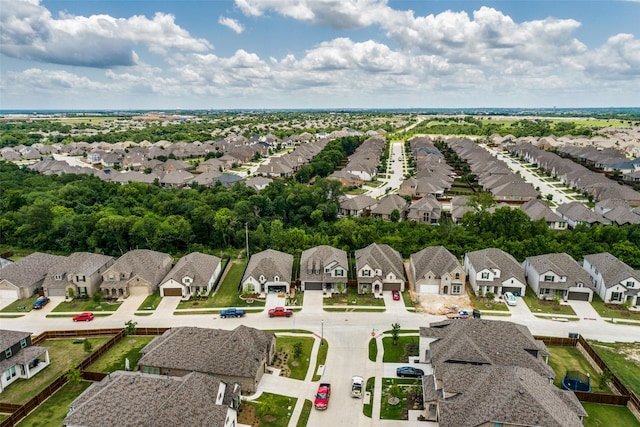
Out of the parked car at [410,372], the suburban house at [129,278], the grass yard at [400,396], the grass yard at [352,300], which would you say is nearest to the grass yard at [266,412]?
the grass yard at [400,396]

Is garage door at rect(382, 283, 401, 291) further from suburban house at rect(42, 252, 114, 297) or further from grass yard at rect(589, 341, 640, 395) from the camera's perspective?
suburban house at rect(42, 252, 114, 297)

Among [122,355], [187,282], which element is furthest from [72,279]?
[122,355]

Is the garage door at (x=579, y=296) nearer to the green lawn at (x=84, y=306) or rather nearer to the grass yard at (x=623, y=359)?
the grass yard at (x=623, y=359)

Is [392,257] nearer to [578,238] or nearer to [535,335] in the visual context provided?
[535,335]

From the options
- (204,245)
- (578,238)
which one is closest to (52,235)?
(204,245)

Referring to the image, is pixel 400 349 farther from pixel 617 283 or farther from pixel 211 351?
pixel 617 283

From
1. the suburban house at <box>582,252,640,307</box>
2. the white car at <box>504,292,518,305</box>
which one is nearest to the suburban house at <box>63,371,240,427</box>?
the white car at <box>504,292,518,305</box>
